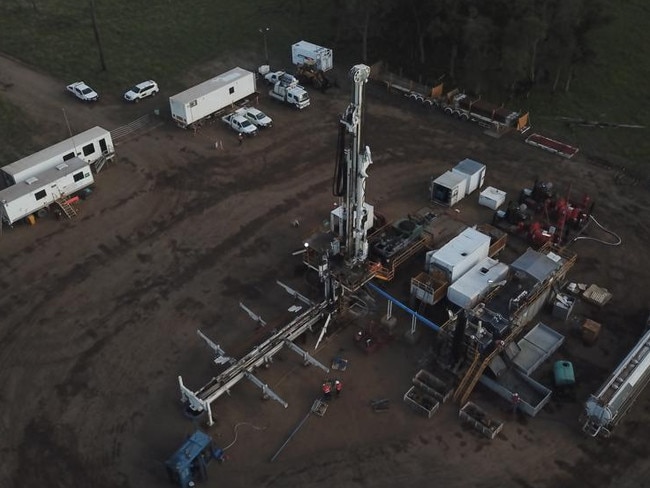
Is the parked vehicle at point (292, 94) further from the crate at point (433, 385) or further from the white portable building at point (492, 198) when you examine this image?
A: the crate at point (433, 385)

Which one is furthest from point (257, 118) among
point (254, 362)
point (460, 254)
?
point (254, 362)

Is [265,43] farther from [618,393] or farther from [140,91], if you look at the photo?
[618,393]

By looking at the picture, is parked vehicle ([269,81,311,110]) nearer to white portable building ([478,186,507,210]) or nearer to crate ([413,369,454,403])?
white portable building ([478,186,507,210])

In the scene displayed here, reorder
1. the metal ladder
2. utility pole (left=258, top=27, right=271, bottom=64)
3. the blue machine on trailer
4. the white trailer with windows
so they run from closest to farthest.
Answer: the blue machine on trailer → the white trailer with windows → the metal ladder → utility pole (left=258, top=27, right=271, bottom=64)

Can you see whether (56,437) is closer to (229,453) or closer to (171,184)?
(229,453)

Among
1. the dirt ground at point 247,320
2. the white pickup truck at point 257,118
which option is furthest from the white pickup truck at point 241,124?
the dirt ground at point 247,320

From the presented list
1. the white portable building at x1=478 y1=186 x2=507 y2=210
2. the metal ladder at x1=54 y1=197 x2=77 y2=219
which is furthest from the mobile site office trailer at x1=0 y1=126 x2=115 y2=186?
the white portable building at x1=478 y1=186 x2=507 y2=210
